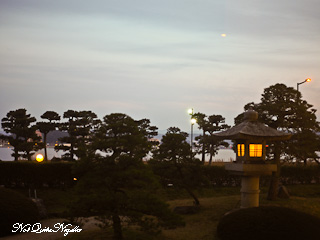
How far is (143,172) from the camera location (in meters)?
12.7

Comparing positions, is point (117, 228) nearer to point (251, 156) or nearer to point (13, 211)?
point (13, 211)

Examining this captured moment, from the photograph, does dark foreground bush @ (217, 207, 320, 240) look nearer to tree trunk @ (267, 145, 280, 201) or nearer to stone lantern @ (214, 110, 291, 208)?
stone lantern @ (214, 110, 291, 208)

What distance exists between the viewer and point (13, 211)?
15477mm

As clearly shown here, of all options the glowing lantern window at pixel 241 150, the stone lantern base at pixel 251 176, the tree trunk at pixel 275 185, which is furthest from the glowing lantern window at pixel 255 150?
the tree trunk at pixel 275 185

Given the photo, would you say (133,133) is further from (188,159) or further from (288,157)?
(288,157)

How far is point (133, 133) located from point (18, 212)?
675cm

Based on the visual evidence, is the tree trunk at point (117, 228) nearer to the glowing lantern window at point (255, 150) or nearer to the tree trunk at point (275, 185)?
the glowing lantern window at point (255, 150)

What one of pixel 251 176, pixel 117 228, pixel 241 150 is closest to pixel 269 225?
pixel 251 176

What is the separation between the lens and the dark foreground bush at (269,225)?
11716 mm

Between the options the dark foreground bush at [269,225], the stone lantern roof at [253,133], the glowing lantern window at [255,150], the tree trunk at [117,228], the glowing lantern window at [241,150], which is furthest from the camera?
the glowing lantern window at [241,150]

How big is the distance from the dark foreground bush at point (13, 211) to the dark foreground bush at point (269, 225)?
8.60 meters

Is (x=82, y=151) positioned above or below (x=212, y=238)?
above

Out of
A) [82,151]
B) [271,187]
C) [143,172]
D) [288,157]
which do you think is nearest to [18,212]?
[82,151]

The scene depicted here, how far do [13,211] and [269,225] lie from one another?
1056 centimetres
